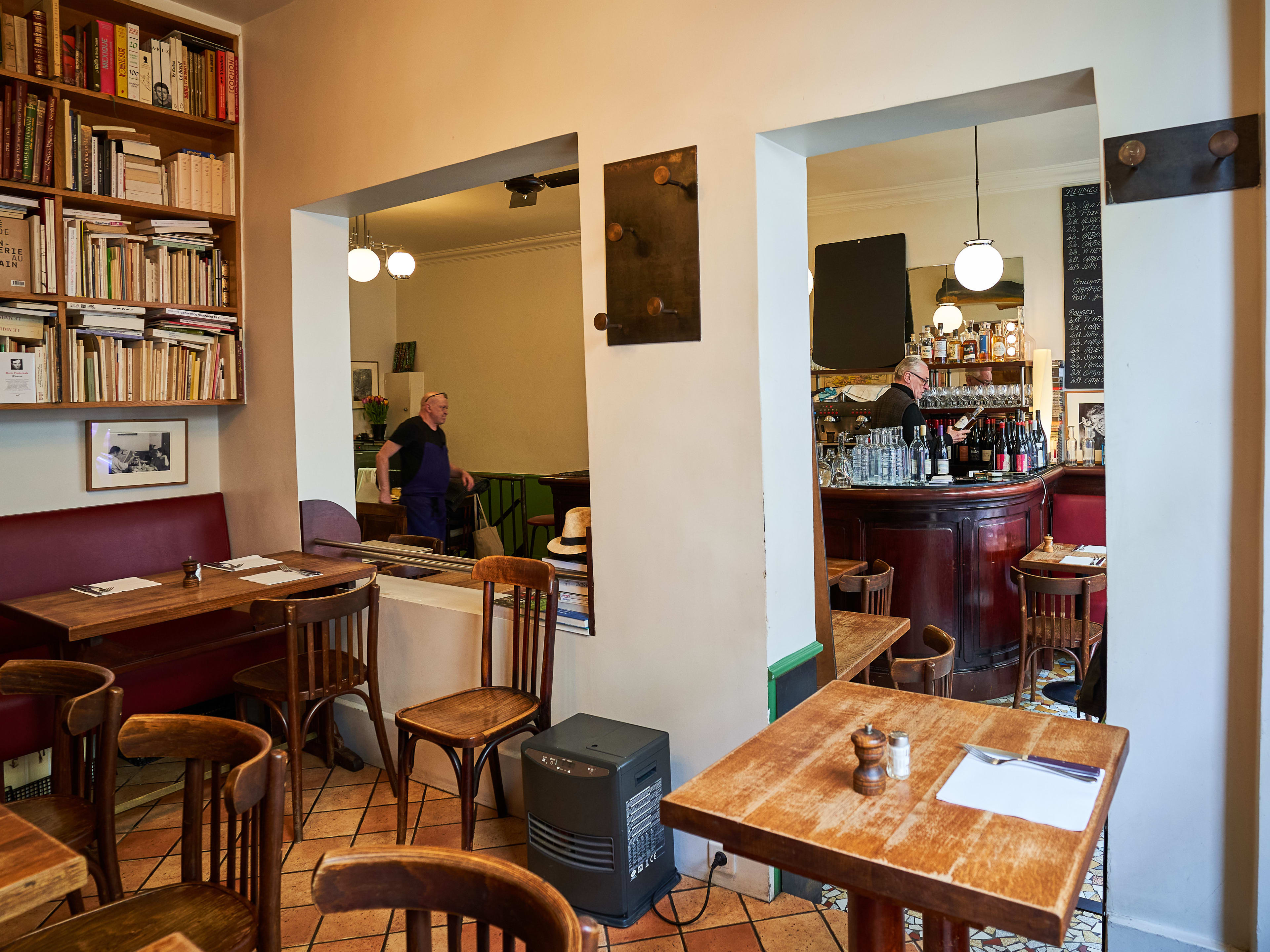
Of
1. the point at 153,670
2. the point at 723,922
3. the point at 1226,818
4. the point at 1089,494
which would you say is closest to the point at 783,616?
the point at 723,922

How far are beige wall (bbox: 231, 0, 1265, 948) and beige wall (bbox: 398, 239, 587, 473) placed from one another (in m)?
4.83

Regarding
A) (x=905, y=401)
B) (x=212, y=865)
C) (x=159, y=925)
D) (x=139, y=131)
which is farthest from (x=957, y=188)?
(x=159, y=925)

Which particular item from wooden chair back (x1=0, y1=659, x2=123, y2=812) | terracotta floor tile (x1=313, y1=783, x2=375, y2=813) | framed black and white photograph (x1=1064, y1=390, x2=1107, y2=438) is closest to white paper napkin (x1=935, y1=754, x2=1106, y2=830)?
wooden chair back (x1=0, y1=659, x2=123, y2=812)

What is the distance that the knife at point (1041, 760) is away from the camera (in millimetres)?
1485

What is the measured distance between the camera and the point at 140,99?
3.67 m

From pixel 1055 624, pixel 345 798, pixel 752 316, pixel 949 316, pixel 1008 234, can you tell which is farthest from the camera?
pixel 1008 234

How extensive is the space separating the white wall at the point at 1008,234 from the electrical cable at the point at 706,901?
5118 millimetres

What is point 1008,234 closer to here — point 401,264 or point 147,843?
point 401,264

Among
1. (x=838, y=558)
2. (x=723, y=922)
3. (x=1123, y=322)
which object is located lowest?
(x=723, y=922)

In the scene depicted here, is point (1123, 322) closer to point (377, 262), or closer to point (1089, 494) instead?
point (1089, 494)

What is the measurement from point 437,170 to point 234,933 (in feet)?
8.66

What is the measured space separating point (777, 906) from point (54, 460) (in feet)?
11.4

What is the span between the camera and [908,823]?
Answer: 4.48 ft

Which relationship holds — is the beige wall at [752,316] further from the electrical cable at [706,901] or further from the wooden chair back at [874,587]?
the wooden chair back at [874,587]
